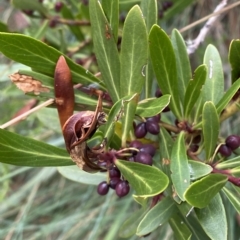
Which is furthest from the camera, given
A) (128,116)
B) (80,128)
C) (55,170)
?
(55,170)

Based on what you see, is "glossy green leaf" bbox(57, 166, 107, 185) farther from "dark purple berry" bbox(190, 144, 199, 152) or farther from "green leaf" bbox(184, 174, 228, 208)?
"green leaf" bbox(184, 174, 228, 208)

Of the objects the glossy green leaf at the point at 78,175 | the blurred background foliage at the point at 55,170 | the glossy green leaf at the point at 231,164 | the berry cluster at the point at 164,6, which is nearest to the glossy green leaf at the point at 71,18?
the blurred background foliage at the point at 55,170

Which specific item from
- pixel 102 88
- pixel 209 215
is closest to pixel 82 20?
pixel 102 88

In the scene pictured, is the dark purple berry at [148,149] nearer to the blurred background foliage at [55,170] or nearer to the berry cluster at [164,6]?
the blurred background foliage at [55,170]

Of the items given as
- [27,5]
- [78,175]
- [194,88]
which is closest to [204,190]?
[194,88]

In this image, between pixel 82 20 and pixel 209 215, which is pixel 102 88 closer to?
pixel 209 215

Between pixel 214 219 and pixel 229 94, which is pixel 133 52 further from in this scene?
pixel 214 219
